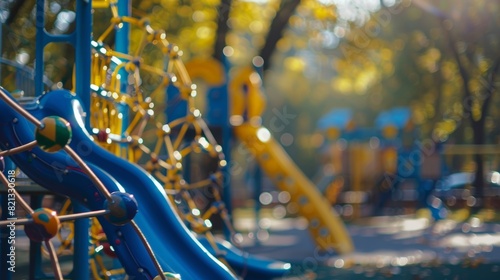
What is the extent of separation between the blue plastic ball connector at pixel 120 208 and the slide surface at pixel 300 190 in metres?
7.84

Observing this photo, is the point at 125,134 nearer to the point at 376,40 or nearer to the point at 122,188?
the point at 122,188

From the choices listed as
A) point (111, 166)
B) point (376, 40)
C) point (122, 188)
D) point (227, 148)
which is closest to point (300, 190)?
point (227, 148)

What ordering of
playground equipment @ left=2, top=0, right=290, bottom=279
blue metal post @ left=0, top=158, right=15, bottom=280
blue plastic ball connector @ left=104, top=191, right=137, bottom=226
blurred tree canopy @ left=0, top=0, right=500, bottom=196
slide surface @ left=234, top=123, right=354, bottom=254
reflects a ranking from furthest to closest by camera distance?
blurred tree canopy @ left=0, top=0, right=500, bottom=196 → slide surface @ left=234, top=123, right=354, bottom=254 → blue metal post @ left=0, top=158, right=15, bottom=280 → playground equipment @ left=2, top=0, right=290, bottom=279 → blue plastic ball connector @ left=104, top=191, right=137, bottom=226

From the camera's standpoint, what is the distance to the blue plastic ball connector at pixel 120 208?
389cm

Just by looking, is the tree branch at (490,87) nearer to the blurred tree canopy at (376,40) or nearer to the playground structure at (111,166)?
the blurred tree canopy at (376,40)

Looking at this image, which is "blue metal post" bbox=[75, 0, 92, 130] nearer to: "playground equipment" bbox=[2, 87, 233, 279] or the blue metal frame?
the blue metal frame

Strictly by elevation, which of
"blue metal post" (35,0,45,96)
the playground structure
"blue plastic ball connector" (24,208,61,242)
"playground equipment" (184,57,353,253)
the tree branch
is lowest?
"blue plastic ball connector" (24,208,61,242)

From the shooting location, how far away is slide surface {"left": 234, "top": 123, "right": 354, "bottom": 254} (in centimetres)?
1171

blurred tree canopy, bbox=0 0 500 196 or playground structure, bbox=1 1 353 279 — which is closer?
playground structure, bbox=1 1 353 279

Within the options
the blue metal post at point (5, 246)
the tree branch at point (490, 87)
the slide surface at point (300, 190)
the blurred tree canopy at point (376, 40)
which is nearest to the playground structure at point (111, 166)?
the blue metal post at point (5, 246)

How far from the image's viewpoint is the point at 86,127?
17.4 feet

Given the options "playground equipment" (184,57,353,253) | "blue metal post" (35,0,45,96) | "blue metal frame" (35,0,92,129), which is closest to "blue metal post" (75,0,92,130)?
"blue metal frame" (35,0,92,129)

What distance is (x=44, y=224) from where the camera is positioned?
336 centimetres

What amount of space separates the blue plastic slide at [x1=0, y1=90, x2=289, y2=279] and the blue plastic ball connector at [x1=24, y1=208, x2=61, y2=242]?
1.08m
